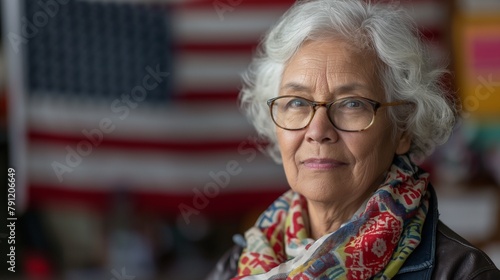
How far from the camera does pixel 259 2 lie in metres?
4.19

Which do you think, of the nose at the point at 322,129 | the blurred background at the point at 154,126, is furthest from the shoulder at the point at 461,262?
the blurred background at the point at 154,126

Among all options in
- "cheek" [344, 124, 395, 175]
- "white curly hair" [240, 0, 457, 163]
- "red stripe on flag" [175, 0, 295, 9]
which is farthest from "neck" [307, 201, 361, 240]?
"red stripe on flag" [175, 0, 295, 9]

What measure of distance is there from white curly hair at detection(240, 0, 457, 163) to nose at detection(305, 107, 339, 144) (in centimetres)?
15

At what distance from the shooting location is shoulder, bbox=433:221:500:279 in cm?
168

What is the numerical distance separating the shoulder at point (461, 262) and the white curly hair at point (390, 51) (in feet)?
0.97

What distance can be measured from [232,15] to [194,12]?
191mm

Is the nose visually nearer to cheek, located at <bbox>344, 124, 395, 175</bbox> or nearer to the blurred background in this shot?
cheek, located at <bbox>344, 124, 395, 175</bbox>

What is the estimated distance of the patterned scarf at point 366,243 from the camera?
1.74 m

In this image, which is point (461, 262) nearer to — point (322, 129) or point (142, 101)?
point (322, 129)

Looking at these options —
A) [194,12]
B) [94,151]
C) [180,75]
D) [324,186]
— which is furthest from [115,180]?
[324,186]

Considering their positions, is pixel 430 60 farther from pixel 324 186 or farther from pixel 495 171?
pixel 495 171

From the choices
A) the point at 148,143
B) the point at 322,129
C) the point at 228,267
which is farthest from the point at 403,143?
the point at 148,143

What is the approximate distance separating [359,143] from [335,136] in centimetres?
6

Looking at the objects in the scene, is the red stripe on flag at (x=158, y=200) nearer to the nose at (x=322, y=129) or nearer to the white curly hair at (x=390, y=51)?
the white curly hair at (x=390, y=51)
